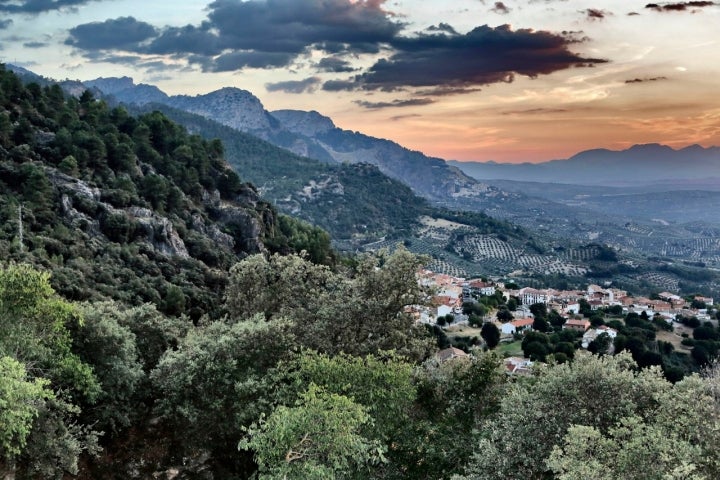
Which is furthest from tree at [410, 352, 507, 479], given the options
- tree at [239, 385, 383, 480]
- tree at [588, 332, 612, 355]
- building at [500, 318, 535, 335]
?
building at [500, 318, 535, 335]

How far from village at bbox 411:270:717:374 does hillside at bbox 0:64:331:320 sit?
82.5 ft

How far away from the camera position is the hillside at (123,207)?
34969mm

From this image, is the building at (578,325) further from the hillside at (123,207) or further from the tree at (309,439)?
the tree at (309,439)

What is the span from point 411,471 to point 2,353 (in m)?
11.8

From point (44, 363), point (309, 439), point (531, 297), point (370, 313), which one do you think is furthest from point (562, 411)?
point (531, 297)

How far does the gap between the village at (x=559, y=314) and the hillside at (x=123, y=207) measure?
25.1 m

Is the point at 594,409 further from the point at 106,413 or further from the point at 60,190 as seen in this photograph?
the point at 60,190

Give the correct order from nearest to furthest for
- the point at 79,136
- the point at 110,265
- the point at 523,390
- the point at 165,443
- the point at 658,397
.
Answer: the point at 658,397 < the point at 523,390 < the point at 165,443 < the point at 110,265 < the point at 79,136

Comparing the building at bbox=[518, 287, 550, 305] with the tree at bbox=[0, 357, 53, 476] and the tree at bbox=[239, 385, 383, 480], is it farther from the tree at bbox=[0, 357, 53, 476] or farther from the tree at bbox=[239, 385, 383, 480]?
the tree at bbox=[0, 357, 53, 476]

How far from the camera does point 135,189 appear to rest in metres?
48.8

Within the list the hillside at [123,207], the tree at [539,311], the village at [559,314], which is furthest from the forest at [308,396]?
the tree at [539,311]

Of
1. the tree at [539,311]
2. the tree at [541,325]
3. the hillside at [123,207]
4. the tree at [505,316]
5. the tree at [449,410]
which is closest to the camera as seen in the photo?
the tree at [449,410]

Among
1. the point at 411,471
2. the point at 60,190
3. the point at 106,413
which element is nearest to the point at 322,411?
the point at 411,471

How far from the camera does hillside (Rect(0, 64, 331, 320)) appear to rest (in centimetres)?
3497
